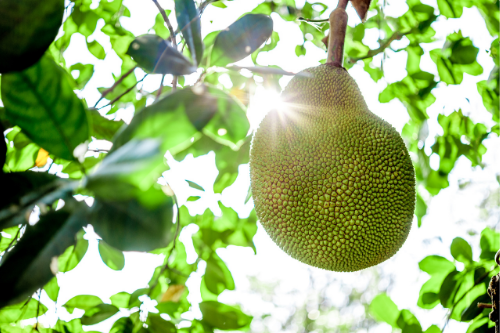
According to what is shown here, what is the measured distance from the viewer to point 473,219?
4.62 metres

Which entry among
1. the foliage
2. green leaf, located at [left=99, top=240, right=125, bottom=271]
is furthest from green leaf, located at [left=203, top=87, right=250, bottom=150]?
green leaf, located at [left=99, top=240, right=125, bottom=271]

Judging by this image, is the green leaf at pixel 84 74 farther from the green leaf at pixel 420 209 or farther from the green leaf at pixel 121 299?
the green leaf at pixel 420 209

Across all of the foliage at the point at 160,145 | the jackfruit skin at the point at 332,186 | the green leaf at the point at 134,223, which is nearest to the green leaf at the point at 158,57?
the foliage at the point at 160,145

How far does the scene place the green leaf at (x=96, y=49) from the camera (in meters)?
1.22

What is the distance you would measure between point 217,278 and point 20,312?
0.43m

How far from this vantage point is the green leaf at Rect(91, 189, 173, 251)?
21cm

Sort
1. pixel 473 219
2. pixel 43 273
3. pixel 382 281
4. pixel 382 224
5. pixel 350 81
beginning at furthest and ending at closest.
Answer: pixel 382 281, pixel 473 219, pixel 350 81, pixel 382 224, pixel 43 273

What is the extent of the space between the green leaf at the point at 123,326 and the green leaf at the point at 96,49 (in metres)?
0.86

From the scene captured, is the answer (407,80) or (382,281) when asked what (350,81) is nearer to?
(407,80)

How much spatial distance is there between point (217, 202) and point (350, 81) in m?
0.50

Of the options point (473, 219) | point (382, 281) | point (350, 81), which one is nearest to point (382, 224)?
point (350, 81)

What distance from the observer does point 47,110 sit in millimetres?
233

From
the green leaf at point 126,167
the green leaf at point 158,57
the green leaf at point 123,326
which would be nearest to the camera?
the green leaf at point 126,167

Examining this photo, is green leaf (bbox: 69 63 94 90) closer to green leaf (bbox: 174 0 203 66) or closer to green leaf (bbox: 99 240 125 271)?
green leaf (bbox: 99 240 125 271)
